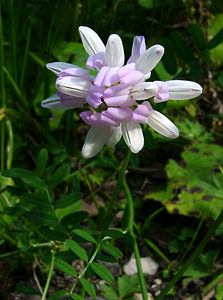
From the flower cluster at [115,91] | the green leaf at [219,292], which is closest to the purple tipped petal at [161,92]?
the flower cluster at [115,91]

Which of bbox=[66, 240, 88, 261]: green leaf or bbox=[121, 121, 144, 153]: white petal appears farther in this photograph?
bbox=[66, 240, 88, 261]: green leaf

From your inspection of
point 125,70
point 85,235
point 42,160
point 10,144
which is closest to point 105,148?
point 10,144

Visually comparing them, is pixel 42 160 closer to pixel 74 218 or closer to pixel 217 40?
pixel 74 218

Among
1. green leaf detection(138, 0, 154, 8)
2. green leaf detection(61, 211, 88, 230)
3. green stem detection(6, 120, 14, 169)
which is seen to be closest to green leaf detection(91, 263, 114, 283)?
green leaf detection(61, 211, 88, 230)

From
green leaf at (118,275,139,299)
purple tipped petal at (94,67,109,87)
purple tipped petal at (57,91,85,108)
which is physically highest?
purple tipped petal at (94,67,109,87)

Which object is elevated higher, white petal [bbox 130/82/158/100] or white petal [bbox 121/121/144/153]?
white petal [bbox 130/82/158/100]

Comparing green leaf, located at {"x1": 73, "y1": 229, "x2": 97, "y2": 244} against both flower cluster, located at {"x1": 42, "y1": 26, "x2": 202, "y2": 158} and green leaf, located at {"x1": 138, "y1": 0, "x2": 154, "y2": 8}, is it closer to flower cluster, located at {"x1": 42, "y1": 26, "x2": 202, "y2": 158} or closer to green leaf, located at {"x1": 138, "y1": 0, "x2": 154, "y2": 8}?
flower cluster, located at {"x1": 42, "y1": 26, "x2": 202, "y2": 158}

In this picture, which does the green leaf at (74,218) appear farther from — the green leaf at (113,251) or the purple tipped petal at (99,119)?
the purple tipped petal at (99,119)

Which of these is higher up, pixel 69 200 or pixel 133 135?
pixel 133 135
